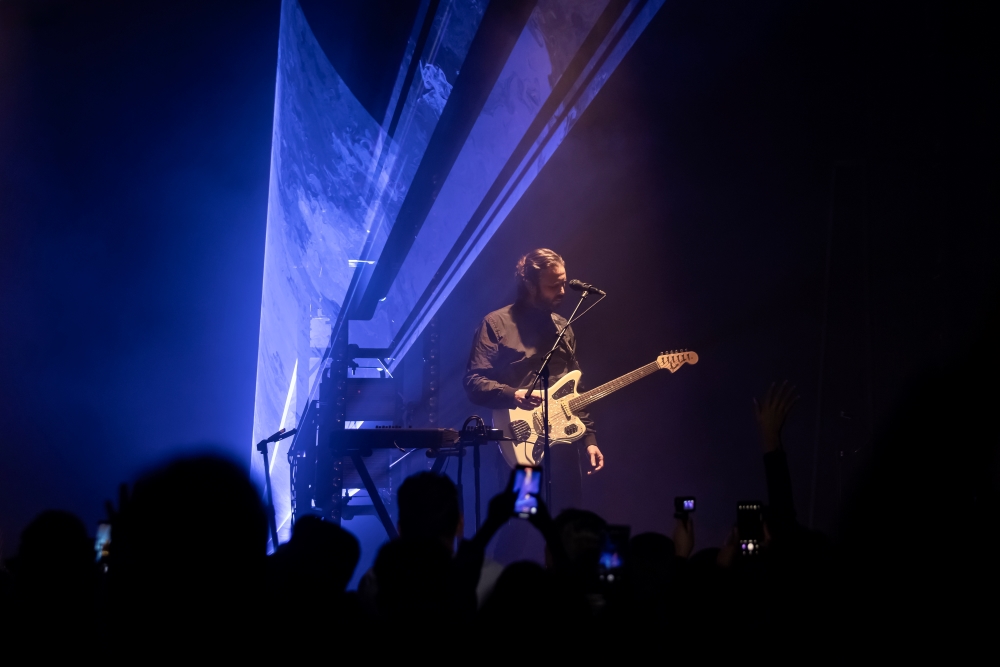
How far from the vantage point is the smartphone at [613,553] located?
1496 millimetres

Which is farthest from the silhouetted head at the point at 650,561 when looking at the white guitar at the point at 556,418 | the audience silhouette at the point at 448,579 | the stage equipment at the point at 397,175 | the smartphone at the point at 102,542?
the stage equipment at the point at 397,175

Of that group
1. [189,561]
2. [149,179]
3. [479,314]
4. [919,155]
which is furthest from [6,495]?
[919,155]

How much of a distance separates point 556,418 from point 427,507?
2.18m

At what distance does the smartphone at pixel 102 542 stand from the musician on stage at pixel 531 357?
2.19 meters

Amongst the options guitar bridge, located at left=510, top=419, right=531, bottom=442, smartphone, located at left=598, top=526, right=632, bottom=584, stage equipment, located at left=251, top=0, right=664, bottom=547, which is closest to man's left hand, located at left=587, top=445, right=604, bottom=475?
guitar bridge, located at left=510, top=419, right=531, bottom=442

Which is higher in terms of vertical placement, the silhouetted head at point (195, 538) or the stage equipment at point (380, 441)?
the stage equipment at point (380, 441)

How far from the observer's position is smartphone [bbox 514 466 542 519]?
166 centimetres

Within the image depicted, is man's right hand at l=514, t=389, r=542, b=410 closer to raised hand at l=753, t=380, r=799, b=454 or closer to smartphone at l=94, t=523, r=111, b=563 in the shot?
raised hand at l=753, t=380, r=799, b=454

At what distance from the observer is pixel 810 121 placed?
3453mm

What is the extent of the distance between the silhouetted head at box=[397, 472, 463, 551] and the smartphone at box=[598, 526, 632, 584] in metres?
0.46

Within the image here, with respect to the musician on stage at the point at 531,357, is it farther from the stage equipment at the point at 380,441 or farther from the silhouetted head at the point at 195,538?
A: the silhouetted head at the point at 195,538

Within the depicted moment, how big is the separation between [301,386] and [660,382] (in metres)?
3.99

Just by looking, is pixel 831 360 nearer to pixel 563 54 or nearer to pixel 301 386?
pixel 563 54

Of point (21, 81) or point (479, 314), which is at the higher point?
point (21, 81)
